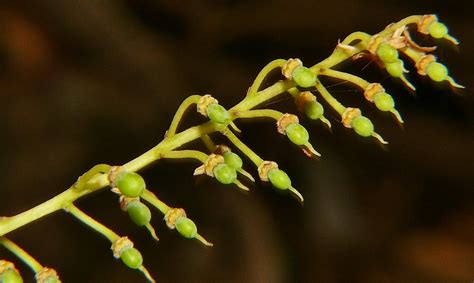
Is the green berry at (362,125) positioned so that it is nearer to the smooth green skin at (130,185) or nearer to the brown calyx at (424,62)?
the brown calyx at (424,62)

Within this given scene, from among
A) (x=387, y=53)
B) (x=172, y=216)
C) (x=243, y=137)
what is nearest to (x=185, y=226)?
(x=172, y=216)

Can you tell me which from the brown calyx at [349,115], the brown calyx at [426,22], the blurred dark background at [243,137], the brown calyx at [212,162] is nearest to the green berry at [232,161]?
the brown calyx at [212,162]

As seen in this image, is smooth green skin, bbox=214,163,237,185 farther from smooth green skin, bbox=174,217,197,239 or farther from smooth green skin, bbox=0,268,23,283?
smooth green skin, bbox=0,268,23,283

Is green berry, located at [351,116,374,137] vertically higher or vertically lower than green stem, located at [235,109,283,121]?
lower

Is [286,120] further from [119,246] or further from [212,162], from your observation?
[119,246]

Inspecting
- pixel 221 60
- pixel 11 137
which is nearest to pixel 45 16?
pixel 11 137

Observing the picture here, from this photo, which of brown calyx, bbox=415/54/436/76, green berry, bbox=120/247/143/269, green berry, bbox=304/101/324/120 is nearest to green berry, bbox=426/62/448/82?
Answer: brown calyx, bbox=415/54/436/76
